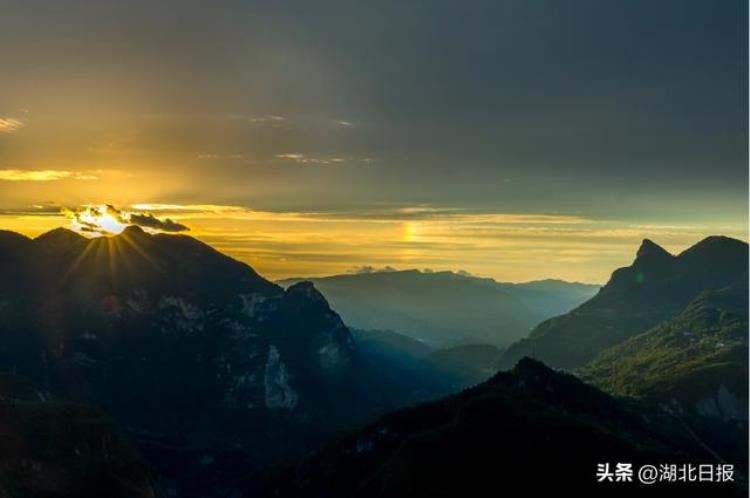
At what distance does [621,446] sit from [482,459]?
3567cm

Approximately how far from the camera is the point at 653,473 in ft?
513

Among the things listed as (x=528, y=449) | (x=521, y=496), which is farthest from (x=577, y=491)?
(x=528, y=449)

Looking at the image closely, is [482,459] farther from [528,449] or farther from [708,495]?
[708,495]

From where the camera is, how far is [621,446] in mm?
187125

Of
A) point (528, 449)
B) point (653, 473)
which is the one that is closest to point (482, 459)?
point (528, 449)

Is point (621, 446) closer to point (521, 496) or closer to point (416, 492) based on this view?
point (521, 496)

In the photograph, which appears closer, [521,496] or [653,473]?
[653,473]

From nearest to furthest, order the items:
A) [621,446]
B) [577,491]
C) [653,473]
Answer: [653,473] → [577,491] → [621,446]

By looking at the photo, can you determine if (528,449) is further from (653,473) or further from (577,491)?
(653,473)

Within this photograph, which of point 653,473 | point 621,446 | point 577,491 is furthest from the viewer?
point 621,446

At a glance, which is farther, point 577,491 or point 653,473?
point 577,491

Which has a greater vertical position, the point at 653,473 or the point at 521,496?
the point at 653,473

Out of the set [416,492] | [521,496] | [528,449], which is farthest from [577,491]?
[416,492]

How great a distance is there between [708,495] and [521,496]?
41.4 meters
